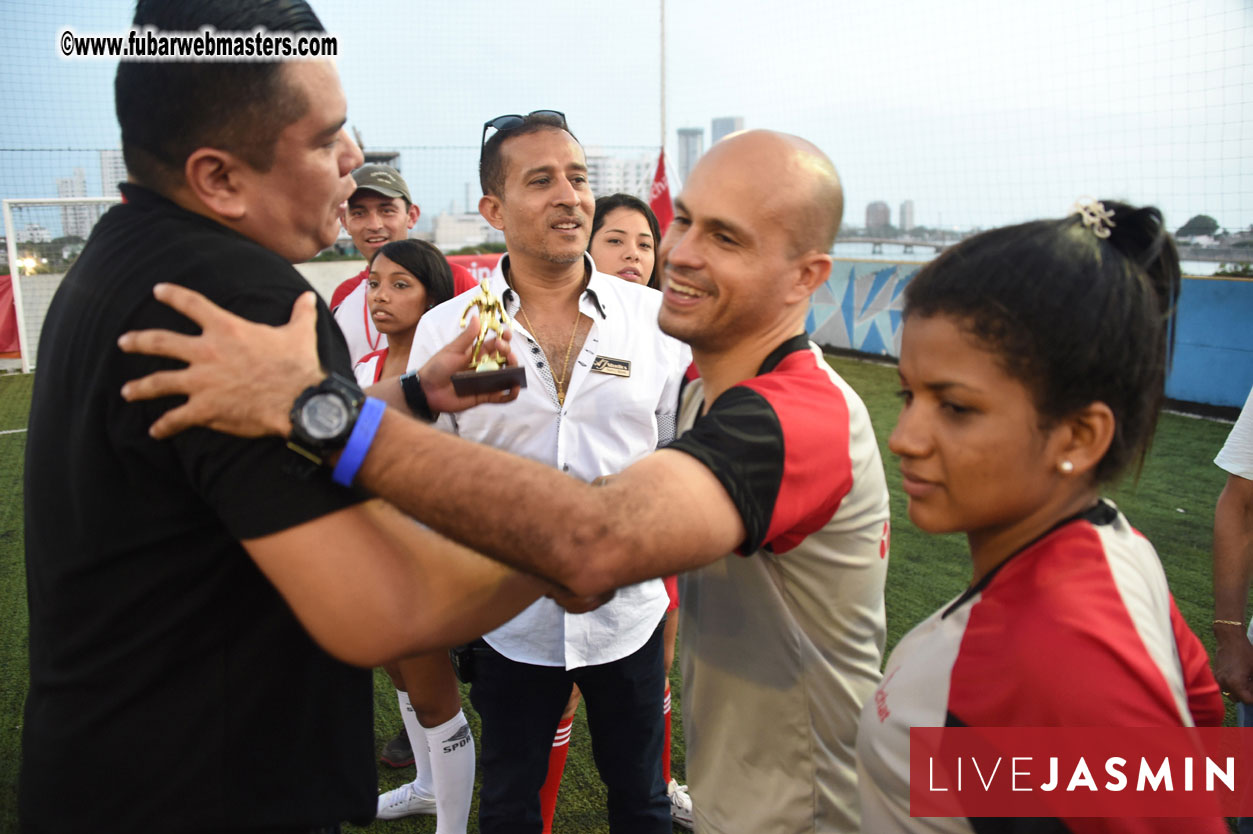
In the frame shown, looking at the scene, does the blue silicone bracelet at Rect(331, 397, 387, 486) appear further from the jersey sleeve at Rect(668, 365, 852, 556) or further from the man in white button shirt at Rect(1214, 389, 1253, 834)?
the man in white button shirt at Rect(1214, 389, 1253, 834)

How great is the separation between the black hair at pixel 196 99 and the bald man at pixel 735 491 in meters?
0.35

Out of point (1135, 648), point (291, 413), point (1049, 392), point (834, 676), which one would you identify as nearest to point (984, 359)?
point (1049, 392)

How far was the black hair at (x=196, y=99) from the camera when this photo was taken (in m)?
1.40

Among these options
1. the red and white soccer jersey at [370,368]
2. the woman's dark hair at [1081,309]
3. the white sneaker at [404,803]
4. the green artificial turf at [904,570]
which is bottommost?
the white sneaker at [404,803]

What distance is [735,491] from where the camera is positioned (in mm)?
1411

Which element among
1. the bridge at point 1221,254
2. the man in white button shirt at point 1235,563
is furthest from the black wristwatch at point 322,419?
the bridge at point 1221,254

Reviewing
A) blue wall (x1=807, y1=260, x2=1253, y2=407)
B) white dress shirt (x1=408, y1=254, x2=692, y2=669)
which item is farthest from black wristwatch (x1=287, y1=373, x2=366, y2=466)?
blue wall (x1=807, y1=260, x2=1253, y2=407)

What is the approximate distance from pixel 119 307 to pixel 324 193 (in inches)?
17.7

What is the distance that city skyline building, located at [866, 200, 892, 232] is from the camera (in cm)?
1496

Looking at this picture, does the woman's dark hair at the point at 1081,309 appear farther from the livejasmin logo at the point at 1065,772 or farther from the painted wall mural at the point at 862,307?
the painted wall mural at the point at 862,307

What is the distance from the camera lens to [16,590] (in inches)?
217

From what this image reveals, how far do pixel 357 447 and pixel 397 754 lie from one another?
3.13 metres

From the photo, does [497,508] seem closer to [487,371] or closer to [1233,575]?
[487,371]

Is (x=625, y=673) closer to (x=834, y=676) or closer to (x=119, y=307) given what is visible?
(x=834, y=676)
